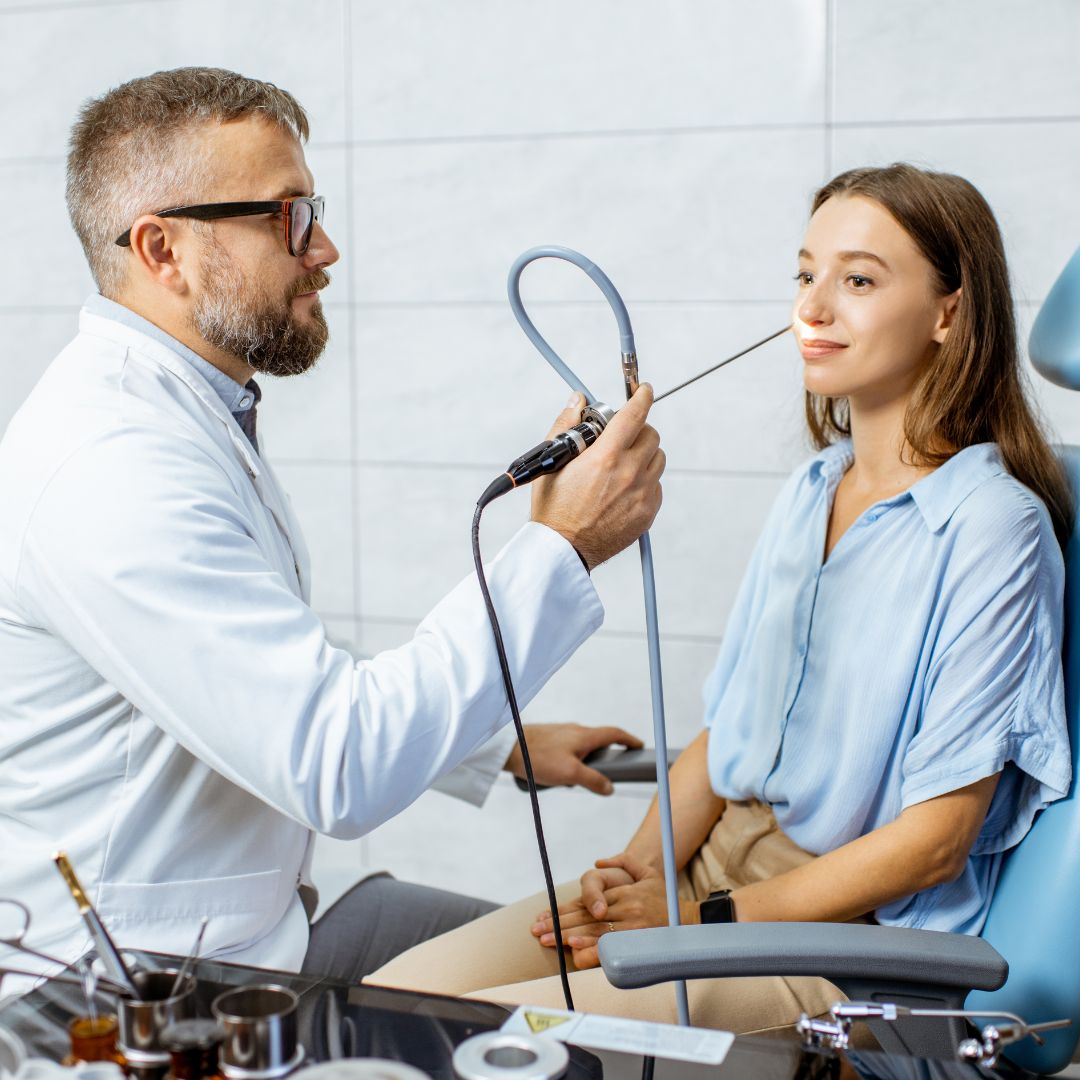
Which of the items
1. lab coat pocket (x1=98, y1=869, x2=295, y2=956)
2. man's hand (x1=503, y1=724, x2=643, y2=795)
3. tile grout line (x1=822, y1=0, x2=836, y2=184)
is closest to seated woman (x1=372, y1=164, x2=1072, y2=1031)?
man's hand (x1=503, y1=724, x2=643, y2=795)

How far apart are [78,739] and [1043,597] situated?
1.00 meters

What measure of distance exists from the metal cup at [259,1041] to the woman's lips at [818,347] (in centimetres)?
100

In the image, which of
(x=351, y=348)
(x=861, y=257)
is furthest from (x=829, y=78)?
(x=351, y=348)

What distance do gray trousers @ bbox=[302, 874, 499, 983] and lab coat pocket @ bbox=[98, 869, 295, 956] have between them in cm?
24

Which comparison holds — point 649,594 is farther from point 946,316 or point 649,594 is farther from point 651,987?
point 946,316

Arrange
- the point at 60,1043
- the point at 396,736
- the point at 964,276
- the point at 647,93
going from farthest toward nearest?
the point at 647,93, the point at 964,276, the point at 396,736, the point at 60,1043

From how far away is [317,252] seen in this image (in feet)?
4.71

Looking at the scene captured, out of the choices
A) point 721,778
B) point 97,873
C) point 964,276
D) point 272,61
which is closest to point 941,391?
point 964,276

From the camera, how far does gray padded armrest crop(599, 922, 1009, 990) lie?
102cm

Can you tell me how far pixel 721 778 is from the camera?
62.1 inches

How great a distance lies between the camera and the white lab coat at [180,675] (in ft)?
3.57

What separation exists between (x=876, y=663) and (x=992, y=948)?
0.41 meters

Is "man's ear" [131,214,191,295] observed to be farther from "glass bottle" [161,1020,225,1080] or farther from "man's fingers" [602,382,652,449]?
"glass bottle" [161,1020,225,1080]

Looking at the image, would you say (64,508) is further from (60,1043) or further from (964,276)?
(964,276)
